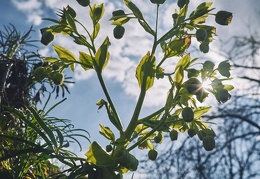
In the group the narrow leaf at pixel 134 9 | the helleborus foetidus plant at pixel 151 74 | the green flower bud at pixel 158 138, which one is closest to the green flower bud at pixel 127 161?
the helleborus foetidus plant at pixel 151 74

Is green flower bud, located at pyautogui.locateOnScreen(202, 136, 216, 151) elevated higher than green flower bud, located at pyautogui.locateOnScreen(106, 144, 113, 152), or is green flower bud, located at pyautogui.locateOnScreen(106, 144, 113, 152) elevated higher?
green flower bud, located at pyautogui.locateOnScreen(202, 136, 216, 151)

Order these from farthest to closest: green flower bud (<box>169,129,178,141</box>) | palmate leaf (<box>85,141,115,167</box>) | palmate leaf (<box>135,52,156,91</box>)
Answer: green flower bud (<box>169,129,178,141</box>)
palmate leaf (<box>135,52,156,91</box>)
palmate leaf (<box>85,141,115,167</box>)

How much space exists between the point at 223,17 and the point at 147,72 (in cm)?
24

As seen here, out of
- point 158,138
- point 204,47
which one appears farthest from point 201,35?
point 158,138

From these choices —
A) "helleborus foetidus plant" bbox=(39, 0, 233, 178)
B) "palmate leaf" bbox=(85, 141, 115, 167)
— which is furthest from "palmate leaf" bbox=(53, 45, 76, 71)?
"palmate leaf" bbox=(85, 141, 115, 167)

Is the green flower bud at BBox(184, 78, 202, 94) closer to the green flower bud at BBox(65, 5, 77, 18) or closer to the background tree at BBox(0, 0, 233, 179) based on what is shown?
the background tree at BBox(0, 0, 233, 179)

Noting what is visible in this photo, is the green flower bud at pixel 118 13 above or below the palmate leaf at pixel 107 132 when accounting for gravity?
above

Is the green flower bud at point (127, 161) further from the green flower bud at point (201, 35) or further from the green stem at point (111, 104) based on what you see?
the green flower bud at point (201, 35)

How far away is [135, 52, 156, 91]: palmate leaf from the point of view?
2.53ft

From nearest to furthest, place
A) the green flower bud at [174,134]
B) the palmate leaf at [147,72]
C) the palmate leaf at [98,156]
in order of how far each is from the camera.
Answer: the palmate leaf at [98,156], the palmate leaf at [147,72], the green flower bud at [174,134]

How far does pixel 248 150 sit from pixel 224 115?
27.7 inches

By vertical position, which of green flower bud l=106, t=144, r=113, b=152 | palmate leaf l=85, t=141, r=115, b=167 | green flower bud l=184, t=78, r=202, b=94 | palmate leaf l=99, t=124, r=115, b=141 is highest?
green flower bud l=184, t=78, r=202, b=94

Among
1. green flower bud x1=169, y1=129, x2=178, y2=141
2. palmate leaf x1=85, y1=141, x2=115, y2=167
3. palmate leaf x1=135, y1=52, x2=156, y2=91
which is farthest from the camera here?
green flower bud x1=169, y1=129, x2=178, y2=141

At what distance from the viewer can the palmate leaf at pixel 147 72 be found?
0.77 m
